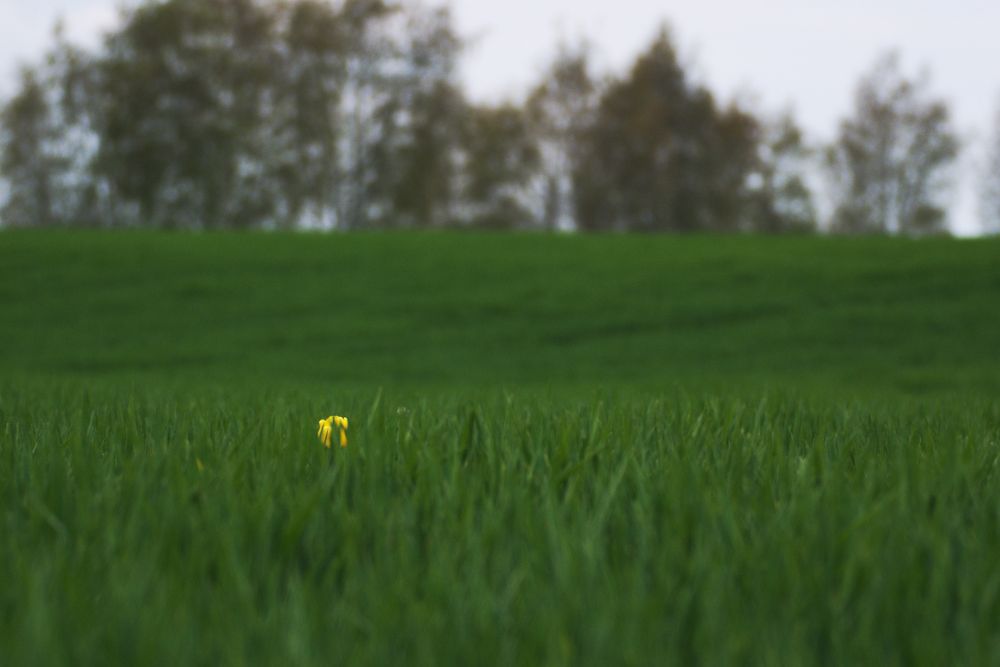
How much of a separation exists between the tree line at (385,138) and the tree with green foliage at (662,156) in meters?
0.11

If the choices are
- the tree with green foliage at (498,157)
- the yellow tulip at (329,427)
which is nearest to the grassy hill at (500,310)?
the yellow tulip at (329,427)

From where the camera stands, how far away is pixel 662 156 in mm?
43562

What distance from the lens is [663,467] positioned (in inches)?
62.9

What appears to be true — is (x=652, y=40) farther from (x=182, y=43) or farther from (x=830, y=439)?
(x=830, y=439)

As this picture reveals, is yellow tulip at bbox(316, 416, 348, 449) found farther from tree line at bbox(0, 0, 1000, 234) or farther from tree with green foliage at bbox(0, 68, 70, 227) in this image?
tree with green foliage at bbox(0, 68, 70, 227)

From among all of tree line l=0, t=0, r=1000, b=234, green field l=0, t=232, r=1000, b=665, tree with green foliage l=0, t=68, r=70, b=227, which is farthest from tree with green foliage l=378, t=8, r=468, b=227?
green field l=0, t=232, r=1000, b=665

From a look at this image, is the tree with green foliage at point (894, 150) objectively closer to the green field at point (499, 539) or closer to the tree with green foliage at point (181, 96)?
the tree with green foliage at point (181, 96)

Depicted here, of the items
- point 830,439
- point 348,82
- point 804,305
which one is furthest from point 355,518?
point 348,82

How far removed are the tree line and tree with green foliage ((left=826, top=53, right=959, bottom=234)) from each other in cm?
11

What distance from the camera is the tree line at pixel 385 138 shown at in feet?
122

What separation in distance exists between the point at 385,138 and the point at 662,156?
15125 millimetres

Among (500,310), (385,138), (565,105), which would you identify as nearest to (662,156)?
(565,105)

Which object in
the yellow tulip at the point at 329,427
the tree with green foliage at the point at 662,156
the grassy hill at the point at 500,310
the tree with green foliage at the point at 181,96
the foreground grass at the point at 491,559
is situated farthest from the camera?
the tree with green foliage at the point at 662,156

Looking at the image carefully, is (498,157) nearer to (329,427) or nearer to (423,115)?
(423,115)
